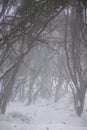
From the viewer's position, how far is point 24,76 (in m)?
29.2

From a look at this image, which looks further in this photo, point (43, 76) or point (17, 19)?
point (43, 76)

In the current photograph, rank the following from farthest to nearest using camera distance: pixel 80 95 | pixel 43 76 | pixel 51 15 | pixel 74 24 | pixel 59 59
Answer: pixel 43 76, pixel 59 59, pixel 80 95, pixel 74 24, pixel 51 15

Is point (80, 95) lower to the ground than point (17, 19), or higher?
→ lower

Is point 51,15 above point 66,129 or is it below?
above

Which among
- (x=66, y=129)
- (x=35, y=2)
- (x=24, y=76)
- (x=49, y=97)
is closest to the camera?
(x=66, y=129)

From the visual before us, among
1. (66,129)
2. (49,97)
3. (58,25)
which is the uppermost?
(58,25)

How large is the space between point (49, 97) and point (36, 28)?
20.3m

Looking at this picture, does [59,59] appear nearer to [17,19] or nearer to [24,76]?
[24,76]

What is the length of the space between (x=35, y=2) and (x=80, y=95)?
22.6 ft

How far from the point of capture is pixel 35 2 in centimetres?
1447

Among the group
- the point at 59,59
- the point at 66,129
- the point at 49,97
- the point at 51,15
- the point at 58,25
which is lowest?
the point at 49,97

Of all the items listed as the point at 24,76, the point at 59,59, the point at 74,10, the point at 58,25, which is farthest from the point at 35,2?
the point at 24,76

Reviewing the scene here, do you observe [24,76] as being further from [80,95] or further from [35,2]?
[35,2]

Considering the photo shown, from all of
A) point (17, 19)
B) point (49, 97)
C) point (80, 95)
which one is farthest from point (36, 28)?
point (49, 97)
